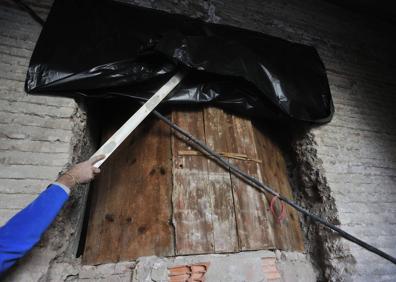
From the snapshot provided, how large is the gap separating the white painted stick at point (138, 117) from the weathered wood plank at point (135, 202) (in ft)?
0.79

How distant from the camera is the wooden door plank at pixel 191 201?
121 cm

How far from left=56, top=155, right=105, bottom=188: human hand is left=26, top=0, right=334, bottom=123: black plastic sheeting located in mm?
438

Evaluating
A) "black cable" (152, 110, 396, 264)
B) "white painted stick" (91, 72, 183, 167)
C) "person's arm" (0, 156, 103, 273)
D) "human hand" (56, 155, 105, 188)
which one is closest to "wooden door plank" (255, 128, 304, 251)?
"black cable" (152, 110, 396, 264)

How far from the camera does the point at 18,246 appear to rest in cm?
82

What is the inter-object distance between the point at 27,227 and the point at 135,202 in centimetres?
55

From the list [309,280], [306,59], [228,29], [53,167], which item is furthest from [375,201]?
[53,167]

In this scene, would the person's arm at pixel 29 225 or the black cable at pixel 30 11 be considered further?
the black cable at pixel 30 11

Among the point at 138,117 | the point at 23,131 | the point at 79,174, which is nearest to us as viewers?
the point at 79,174

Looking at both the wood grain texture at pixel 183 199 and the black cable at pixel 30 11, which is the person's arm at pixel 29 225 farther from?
the black cable at pixel 30 11

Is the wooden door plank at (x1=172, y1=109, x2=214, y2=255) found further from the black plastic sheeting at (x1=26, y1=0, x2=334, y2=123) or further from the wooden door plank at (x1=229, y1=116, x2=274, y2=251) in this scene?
the black plastic sheeting at (x1=26, y1=0, x2=334, y2=123)

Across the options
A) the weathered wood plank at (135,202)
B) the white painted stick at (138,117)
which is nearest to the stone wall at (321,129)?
the weathered wood plank at (135,202)

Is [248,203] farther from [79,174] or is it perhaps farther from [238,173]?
[79,174]

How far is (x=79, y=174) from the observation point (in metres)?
1.02

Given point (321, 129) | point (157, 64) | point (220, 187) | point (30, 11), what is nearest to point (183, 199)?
point (220, 187)
